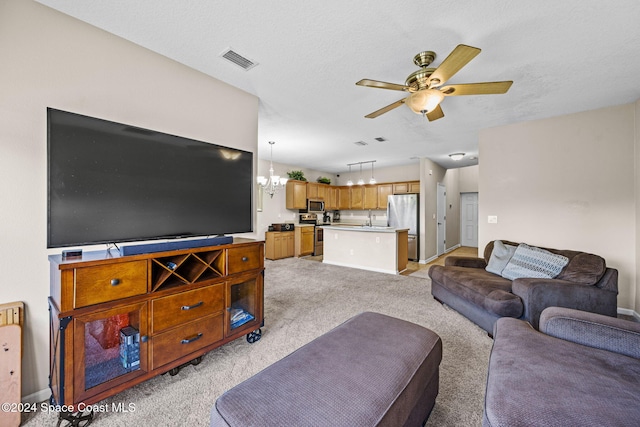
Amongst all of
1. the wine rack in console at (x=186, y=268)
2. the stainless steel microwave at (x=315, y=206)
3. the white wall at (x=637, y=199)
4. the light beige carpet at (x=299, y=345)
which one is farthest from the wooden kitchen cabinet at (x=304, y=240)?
the white wall at (x=637, y=199)

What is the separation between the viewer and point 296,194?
6.93m

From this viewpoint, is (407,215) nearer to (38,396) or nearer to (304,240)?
(304,240)

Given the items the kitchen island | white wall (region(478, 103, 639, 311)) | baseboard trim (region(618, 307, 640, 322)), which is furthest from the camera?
the kitchen island

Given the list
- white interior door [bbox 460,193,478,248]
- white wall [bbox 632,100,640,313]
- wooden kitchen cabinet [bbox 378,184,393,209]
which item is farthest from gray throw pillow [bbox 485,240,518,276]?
white interior door [bbox 460,193,478,248]

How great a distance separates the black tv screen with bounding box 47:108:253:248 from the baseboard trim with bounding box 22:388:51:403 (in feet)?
3.26

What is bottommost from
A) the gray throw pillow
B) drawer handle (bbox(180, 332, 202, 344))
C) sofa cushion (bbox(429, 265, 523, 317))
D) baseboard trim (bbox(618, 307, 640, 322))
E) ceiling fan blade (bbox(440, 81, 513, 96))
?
baseboard trim (bbox(618, 307, 640, 322))

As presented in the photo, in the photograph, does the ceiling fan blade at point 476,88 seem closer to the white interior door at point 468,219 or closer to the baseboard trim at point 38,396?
the baseboard trim at point 38,396

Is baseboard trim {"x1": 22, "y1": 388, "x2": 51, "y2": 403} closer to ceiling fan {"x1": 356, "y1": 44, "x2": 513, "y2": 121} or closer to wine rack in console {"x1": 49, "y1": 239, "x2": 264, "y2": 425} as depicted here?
wine rack in console {"x1": 49, "y1": 239, "x2": 264, "y2": 425}

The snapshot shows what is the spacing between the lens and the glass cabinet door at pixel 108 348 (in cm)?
137

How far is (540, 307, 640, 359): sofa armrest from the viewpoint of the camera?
1.29m

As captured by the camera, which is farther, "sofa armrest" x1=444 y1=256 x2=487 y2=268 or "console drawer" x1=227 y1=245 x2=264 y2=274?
"sofa armrest" x1=444 y1=256 x2=487 y2=268

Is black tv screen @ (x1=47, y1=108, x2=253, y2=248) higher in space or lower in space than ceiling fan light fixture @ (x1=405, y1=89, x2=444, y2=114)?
lower

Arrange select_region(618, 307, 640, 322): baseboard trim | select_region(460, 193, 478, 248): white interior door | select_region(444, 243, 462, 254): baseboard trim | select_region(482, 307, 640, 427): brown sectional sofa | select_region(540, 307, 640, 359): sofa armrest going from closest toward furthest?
select_region(482, 307, 640, 427): brown sectional sofa < select_region(540, 307, 640, 359): sofa armrest < select_region(618, 307, 640, 322): baseboard trim < select_region(444, 243, 462, 254): baseboard trim < select_region(460, 193, 478, 248): white interior door

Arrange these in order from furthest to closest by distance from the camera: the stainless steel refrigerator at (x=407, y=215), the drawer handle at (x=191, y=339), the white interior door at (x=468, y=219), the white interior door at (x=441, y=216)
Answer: the white interior door at (x=468, y=219) < the white interior door at (x=441, y=216) < the stainless steel refrigerator at (x=407, y=215) < the drawer handle at (x=191, y=339)
